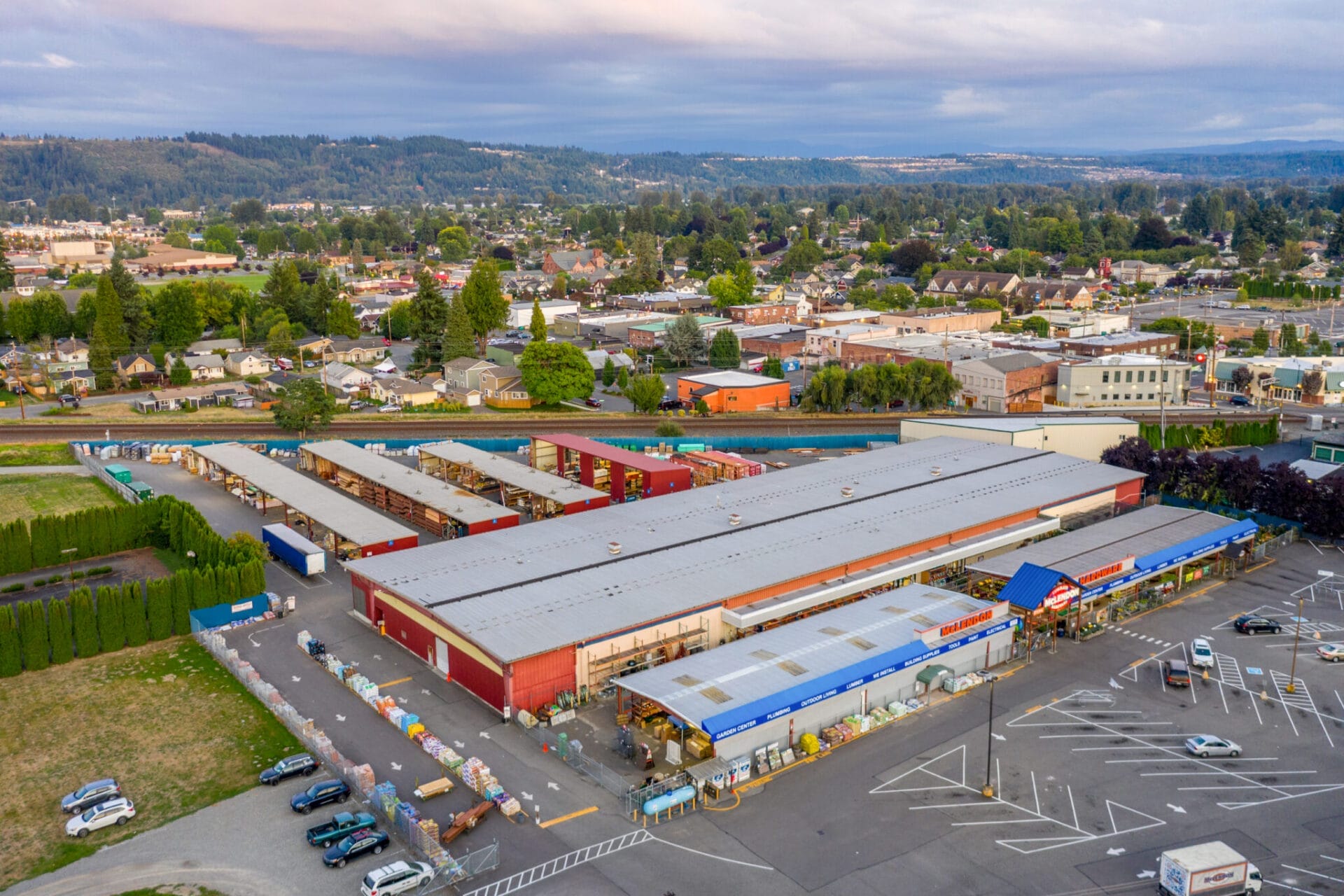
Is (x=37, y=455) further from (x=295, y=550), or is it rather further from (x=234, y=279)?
(x=234, y=279)

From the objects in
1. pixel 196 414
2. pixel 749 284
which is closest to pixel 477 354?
pixel 196 414

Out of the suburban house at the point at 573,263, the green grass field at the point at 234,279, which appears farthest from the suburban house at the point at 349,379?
the suburban house at the point at 573,263

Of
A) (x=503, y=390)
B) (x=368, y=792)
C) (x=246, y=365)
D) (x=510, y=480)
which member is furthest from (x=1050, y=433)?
(x=246, y=365)

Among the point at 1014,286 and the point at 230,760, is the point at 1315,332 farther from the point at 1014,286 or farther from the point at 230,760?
the point at 230,760

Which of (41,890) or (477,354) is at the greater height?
(477,354)

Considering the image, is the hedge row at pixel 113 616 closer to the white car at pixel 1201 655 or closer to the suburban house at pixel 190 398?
the white car at pixel 1201 655

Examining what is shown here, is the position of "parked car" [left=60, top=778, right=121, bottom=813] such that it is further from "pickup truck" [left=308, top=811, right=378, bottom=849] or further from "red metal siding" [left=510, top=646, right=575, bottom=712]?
"red metal siding" [left=510, top=646, right=575, bottom=712]
